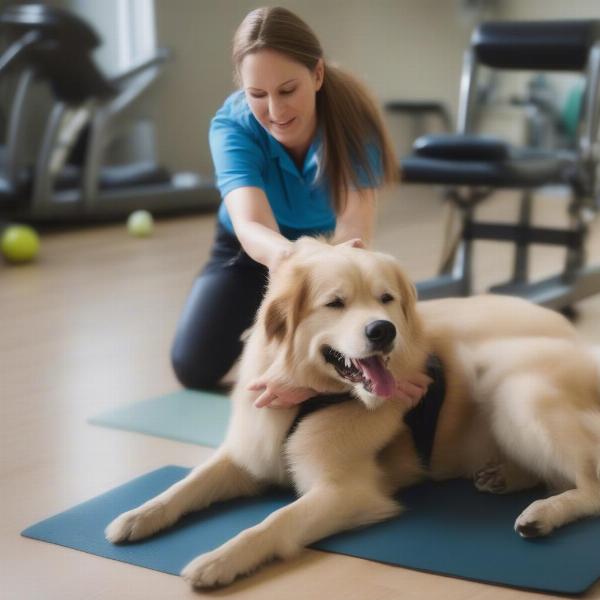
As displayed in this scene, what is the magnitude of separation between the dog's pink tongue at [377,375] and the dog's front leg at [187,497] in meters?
0.36

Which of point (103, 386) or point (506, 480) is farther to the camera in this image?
point (103, 386)

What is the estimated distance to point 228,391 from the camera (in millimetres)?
2855

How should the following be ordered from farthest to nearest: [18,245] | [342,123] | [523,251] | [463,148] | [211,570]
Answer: [18,245]
[523,251]
[463,148]
[342,123]
[211,570]

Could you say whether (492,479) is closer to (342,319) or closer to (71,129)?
(342,319)

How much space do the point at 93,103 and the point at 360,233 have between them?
3795 mm

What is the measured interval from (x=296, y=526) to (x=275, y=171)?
1060 millimetres

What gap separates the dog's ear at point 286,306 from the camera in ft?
5.94

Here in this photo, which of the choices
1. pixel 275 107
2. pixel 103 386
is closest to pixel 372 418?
pixel 275 107

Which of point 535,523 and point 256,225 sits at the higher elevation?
point 256,225

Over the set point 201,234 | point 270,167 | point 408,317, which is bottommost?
point 201,234

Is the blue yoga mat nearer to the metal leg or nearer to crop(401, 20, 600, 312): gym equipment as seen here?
crop(401, 20, 600, 312): gym equipment

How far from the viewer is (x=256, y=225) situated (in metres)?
2.20

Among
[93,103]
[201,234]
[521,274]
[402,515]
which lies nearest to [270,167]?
[402,515]

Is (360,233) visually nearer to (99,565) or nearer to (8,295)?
(99,565)
